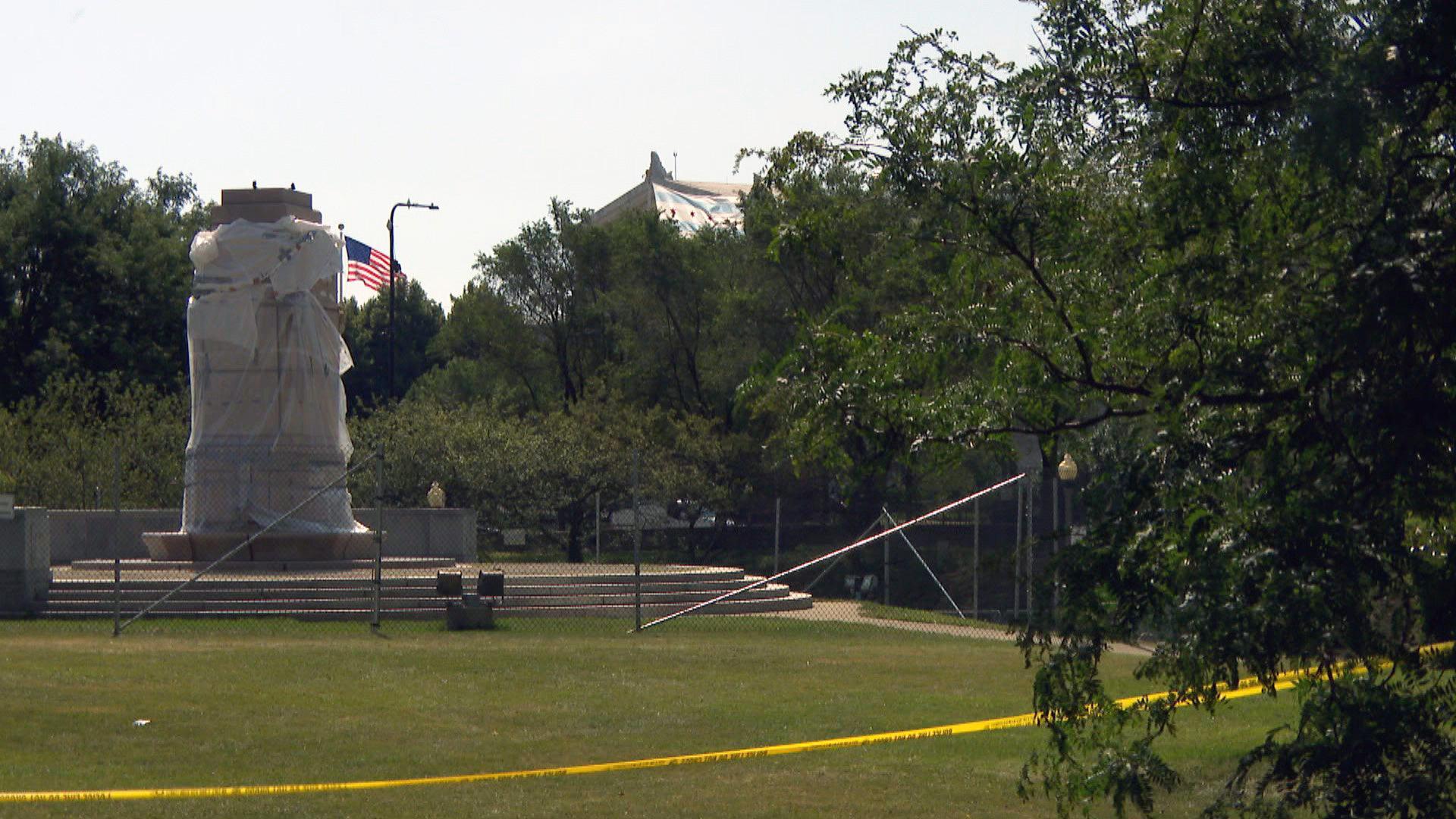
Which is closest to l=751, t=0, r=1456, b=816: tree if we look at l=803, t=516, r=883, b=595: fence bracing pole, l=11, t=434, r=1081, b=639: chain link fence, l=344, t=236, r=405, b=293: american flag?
l=11, t=434, r=1081, b=639: chain link fence

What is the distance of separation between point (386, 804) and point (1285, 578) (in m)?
6.46

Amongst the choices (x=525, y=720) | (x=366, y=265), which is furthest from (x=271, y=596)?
(x=366, y=265)

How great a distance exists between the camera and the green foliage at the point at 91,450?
3578cm

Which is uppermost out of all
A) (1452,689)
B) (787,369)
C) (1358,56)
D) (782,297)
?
(782,297)

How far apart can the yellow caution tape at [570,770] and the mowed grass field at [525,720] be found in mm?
226

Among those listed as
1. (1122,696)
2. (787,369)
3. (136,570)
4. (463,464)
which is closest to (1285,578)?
(787,369)

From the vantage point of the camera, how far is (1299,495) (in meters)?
5.43

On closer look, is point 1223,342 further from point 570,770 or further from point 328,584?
point 328,584

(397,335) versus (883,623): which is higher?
(397,335)

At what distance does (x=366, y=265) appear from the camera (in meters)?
46.9

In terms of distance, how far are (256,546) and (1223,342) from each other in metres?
24.7

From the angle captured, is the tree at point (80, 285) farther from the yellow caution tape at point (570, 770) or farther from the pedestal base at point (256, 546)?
the yellow caution tape at point (570, 770)

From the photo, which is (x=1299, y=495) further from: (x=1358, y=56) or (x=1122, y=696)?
(x=1122, y=696)

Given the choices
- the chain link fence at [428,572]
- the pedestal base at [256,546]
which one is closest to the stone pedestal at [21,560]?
the chain link fence at [428,572]
